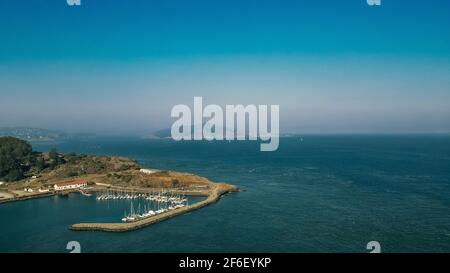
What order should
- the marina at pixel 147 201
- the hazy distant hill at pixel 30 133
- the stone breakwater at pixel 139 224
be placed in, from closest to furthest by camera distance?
the stone breakwater at pixel 139 224 → the marina at pixel 147 201 → the hazy distant hill at pixel 30 133

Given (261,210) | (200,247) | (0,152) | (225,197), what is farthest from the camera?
(0,152)

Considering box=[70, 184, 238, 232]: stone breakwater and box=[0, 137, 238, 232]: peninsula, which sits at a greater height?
box=[0, 137, 238, 232]: peninsula

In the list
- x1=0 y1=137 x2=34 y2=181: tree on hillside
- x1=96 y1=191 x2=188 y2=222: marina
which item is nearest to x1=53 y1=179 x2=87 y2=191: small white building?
x1=96 y1=191 x2=188 y2=222: marina

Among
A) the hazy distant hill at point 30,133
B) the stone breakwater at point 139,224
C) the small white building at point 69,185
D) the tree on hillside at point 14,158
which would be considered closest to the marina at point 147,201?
the stone breakwater at point 139,224

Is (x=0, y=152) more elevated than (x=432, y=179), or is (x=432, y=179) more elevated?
(x=0, y=152)

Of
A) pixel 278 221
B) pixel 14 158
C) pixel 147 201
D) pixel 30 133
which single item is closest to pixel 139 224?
pixel 147 201

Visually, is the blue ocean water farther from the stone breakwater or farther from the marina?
the marina

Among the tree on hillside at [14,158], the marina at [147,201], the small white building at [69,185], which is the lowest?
the marina at [147,201]

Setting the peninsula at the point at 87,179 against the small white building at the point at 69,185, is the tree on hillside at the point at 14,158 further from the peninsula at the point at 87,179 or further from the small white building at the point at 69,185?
the small white building at the point at 69,185

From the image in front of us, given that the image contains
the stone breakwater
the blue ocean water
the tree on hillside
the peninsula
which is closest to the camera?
the blue ocean water
